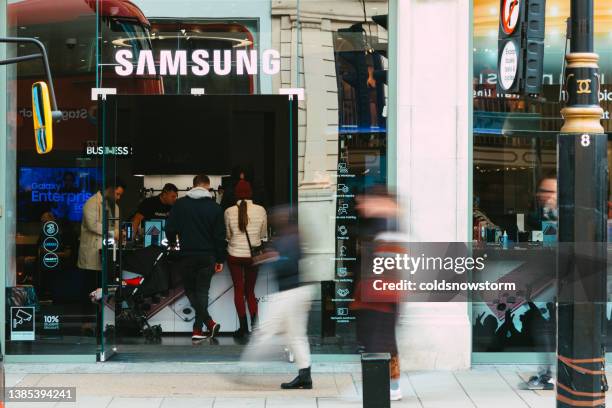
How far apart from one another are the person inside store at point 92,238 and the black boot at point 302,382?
9.24 feet

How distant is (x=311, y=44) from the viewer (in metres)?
10.5

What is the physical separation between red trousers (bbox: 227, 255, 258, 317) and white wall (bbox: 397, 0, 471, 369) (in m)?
1.94

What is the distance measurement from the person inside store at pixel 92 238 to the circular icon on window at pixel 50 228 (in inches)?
11.6

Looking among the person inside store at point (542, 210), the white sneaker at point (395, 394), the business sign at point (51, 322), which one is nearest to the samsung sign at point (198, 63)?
the business sign at point (51, 322)

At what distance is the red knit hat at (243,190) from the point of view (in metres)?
11.2

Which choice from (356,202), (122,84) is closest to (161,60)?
(122,84)

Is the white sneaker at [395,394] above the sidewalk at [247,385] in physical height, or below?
above

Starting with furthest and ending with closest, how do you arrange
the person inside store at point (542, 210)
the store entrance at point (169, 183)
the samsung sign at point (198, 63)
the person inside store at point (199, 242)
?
the person inside store at point (199, 242)
the store entrance at point (169, 183)
the samsung sign at point (198, 63)
the person inside store at point (542, 210)

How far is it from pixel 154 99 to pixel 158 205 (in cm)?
131

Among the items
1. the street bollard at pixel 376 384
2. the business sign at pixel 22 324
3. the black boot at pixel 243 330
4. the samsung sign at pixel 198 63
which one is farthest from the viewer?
the black boot at pixel 243 330

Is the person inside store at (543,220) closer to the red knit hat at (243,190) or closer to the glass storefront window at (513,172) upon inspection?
the glass storefront window at (513,172)

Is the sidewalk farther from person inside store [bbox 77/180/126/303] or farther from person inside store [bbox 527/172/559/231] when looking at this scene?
person inside store [bbox 527/172/559/231]

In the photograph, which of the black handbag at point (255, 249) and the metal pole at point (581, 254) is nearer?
the metal pole at point (581, 254)
